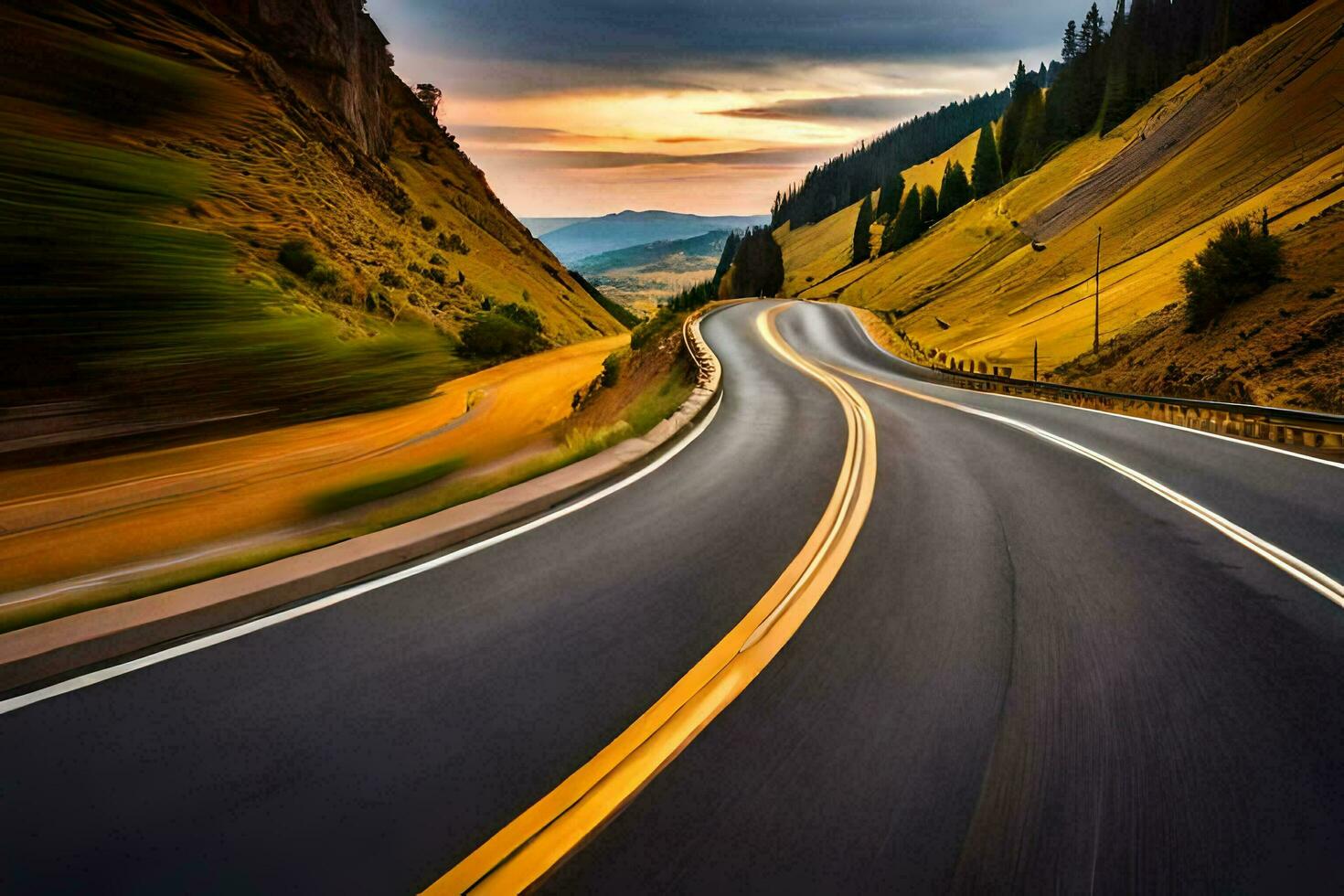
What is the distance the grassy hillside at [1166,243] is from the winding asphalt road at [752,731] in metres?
20.7

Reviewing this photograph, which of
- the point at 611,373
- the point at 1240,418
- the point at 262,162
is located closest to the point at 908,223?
the point at 611,373

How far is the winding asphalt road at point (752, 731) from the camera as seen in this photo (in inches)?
86.6

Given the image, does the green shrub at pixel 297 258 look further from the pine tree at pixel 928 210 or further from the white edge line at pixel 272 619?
the pine tree at pixel 928 210

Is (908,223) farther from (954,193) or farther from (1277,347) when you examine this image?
(1277,347)

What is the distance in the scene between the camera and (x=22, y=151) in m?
9.18

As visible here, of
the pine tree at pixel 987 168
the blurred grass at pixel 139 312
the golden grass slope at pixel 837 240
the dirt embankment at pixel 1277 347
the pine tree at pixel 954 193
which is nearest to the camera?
the blurred grass at pixel 139 312

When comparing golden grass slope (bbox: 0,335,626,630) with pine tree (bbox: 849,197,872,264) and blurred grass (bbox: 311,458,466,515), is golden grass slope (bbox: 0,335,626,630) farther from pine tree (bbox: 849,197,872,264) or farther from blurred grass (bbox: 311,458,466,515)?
pine tree (bbox: 849,197,872,264)

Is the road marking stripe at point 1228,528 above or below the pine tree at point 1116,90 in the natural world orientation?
below

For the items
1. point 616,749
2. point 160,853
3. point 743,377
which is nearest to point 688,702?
point 616,749

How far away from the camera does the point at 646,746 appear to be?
2.77 m

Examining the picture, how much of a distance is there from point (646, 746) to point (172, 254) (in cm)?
1168

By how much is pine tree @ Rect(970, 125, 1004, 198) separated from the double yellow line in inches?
4788

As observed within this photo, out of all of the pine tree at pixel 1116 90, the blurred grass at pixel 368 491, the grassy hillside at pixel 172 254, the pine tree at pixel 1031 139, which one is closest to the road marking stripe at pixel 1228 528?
the blurred grass at pixel 368 491

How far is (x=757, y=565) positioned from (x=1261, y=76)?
3551 inches
